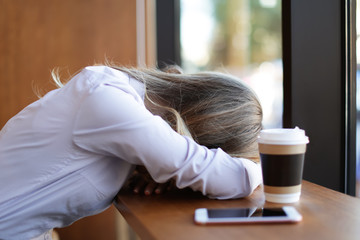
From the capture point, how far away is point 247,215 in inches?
29.4

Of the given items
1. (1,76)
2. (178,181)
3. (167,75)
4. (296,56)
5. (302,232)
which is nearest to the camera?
(302,232)

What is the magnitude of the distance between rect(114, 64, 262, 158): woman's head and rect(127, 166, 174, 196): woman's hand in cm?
15

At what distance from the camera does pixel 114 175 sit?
1.00 m

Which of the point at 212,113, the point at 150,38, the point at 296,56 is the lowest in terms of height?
the point at 212,113

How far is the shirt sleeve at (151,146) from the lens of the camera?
2.81 feet

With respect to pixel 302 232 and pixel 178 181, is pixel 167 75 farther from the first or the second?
pixel 302 232

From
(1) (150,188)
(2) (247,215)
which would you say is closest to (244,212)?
(2) (247,215)

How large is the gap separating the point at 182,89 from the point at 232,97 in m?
0.13

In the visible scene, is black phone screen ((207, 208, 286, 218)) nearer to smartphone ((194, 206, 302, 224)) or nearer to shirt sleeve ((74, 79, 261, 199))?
smartphone ((194, 206, 302, 224))

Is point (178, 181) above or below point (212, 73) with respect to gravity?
below

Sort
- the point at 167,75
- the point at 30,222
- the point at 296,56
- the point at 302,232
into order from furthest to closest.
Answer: the point at 296,56, the point at 167,75, the point at 30,222, the point at 302,232

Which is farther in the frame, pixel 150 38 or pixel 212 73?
pixel 150 38

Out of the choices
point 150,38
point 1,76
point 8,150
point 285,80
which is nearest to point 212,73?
point 285,80

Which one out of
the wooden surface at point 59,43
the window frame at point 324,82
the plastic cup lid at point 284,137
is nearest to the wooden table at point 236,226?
the plastic cup lid at point 284,137
